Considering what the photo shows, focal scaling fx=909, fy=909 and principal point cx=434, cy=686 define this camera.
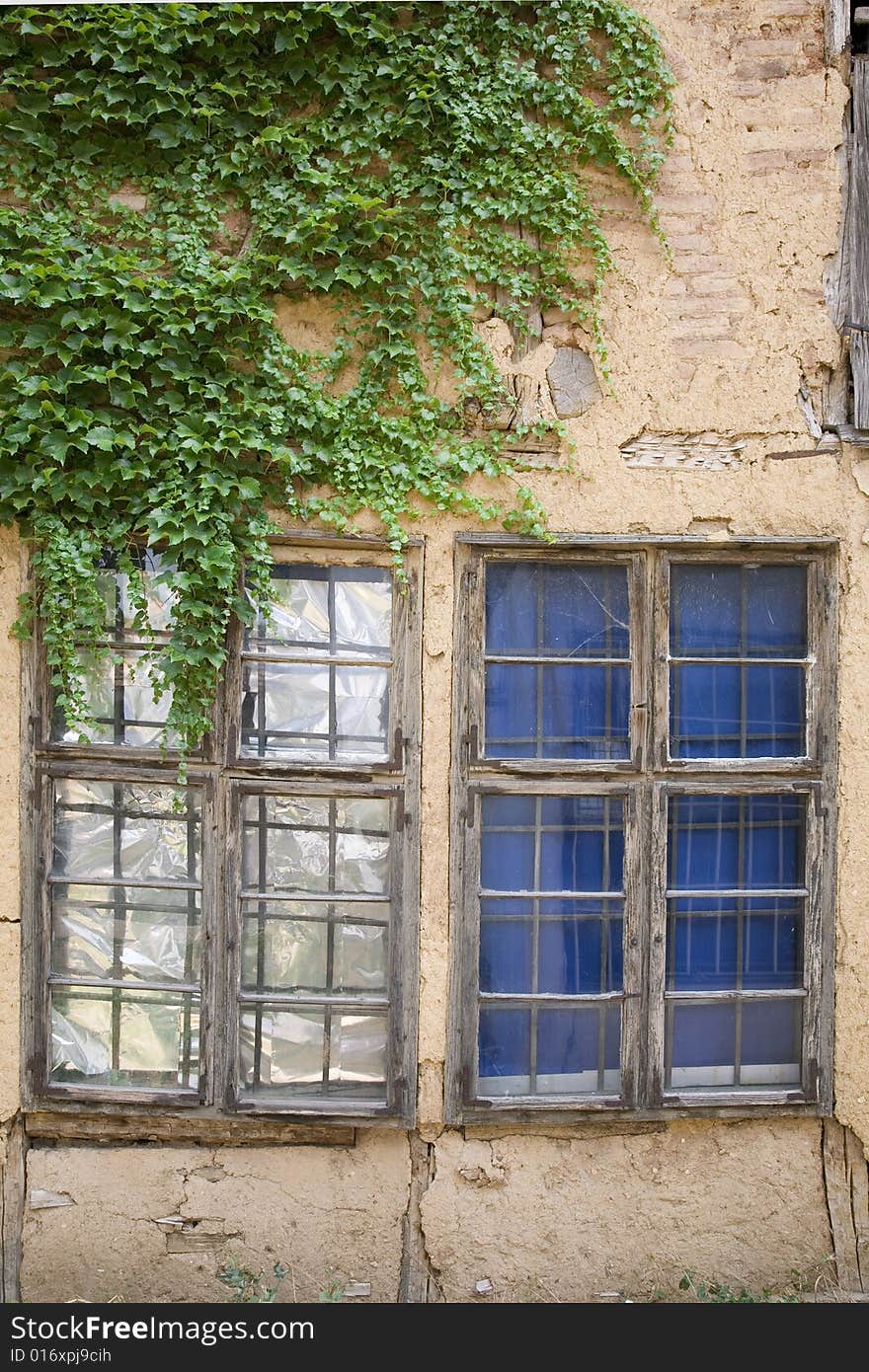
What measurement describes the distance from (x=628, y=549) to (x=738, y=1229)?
256cm

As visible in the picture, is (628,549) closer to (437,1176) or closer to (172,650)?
(172,650)

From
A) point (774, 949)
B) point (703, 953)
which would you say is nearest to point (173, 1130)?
point (703, 953)

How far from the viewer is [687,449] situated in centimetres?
331

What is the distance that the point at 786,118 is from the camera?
10.7 ft

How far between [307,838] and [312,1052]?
789 millimetres

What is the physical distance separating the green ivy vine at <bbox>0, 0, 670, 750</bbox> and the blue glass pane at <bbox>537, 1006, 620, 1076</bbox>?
1.70 m

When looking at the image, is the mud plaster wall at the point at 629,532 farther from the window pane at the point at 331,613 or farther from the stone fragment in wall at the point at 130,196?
the stone fragment in wall at the point at 130,196

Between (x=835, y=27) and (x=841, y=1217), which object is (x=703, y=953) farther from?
(x=835, y=27)

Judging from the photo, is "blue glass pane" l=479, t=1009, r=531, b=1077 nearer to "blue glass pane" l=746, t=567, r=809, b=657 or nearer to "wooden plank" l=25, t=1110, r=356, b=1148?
"wooden plank" l=25, t=1110, r=356, b=1148

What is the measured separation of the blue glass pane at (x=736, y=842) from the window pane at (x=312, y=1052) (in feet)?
4.21

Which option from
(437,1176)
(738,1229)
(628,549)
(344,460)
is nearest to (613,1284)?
(738,1229)

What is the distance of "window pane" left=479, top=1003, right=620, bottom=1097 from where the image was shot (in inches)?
133

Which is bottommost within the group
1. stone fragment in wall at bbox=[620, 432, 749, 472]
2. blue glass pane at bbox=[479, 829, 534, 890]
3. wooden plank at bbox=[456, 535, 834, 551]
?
blue glass pane at bbox=[479, 829, 534, 890]

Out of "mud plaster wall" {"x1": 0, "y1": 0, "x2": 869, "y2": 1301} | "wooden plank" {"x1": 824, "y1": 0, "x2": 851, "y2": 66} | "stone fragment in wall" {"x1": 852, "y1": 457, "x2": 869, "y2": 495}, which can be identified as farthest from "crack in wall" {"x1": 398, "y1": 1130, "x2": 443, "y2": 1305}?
"wooden plank" {"x1": 824, "y1": 0, "x2": 851, "y2": 66}
